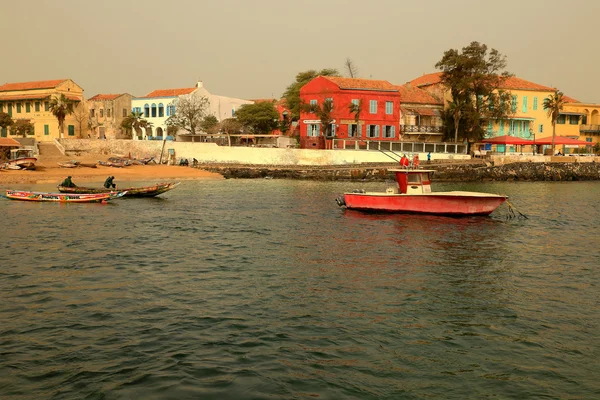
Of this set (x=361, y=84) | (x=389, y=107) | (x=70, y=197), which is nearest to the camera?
(x=70, y=197)

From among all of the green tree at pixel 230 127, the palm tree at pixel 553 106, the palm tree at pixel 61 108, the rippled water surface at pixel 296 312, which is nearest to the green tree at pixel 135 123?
the palm tree at pixel 61 108

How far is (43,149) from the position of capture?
65938 millimetres

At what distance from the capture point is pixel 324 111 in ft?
217

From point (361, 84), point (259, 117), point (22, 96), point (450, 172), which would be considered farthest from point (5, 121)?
point (450, 172)

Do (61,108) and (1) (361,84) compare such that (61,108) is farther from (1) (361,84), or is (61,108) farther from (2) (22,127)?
(1) (361,84)

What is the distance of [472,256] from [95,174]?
4522cm

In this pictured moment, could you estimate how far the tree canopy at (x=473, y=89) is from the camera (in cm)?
6644

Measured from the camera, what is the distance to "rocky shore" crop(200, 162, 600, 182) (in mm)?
61688

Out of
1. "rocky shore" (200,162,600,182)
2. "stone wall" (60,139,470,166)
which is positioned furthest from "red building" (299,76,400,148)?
"rocky shore" (200,162,600,182)

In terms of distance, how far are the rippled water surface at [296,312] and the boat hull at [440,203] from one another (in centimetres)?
330

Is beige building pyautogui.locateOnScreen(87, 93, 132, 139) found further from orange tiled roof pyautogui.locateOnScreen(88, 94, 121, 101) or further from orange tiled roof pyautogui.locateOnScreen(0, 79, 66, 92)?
orange tiled roof pyautogui.locateOnScreen(0, 79, 66, 92)

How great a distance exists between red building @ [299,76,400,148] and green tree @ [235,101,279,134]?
10.2 m

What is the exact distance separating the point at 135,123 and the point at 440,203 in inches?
2215

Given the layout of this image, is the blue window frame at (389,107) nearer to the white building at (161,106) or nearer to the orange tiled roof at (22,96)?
the white building at (161,106)
